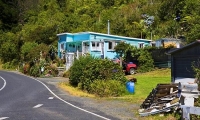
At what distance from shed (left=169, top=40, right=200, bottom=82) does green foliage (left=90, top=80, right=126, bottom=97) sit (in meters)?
3.34

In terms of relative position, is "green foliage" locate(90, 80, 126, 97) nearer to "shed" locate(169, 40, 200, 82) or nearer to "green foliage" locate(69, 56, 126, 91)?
"green foliage" locate(69, 56, 126, 91)

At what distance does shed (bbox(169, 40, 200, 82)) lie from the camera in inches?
766

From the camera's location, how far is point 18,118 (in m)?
12.5

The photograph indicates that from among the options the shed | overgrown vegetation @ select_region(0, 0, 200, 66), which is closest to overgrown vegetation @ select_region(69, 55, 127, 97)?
the shed

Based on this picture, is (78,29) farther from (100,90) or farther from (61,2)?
(100,90)

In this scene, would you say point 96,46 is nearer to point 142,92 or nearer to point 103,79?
point 103,79

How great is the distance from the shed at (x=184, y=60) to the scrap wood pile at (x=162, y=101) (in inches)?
183

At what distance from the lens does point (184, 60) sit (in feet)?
68.4

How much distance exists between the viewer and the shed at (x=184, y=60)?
766 inches

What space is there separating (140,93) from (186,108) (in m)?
12.0

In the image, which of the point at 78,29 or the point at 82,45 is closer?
the point at 82,45

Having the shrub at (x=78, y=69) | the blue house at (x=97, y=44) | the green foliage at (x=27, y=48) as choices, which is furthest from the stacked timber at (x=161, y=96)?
the green foliage at (x=27, y=48)

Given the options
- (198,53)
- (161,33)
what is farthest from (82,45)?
(198,53)

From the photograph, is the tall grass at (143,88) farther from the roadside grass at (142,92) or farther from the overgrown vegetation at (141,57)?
the overgrown vegetation at (141,57)
